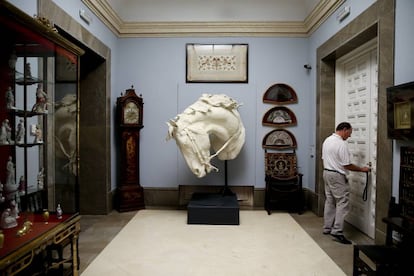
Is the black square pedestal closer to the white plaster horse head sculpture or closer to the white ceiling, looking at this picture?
the white plaster horse head sculpture

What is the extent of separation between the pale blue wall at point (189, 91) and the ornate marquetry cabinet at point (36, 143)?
99.9 inches

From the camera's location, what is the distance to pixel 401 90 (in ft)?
8.77

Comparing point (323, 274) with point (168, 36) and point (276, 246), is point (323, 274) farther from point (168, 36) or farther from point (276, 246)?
point (168, 36)

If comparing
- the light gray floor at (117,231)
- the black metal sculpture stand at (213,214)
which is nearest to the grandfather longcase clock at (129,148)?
the light gray floor at (117,231)

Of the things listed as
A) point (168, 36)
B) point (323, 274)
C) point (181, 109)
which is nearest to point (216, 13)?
point (168, 36)

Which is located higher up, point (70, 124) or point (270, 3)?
point (270, 3)

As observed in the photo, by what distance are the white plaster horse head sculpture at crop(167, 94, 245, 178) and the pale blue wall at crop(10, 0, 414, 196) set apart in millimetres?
673

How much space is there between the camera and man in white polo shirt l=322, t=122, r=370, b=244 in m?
3.72

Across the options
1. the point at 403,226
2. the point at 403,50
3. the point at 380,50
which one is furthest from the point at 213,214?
the point at 403,50

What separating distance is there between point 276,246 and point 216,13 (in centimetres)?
398

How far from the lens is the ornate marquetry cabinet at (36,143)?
207 centimetres

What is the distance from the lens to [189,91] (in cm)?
548

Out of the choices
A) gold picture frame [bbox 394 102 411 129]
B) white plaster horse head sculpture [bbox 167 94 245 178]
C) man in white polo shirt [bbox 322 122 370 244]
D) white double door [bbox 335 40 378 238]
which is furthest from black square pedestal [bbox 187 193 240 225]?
gold picture frame [bbox 394 102 411 129]

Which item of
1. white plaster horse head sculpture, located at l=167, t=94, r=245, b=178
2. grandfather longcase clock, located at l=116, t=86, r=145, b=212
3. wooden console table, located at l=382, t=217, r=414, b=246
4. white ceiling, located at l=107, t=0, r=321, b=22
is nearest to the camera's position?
wooden console table, located at l=382, t=217, r=414, b=246
